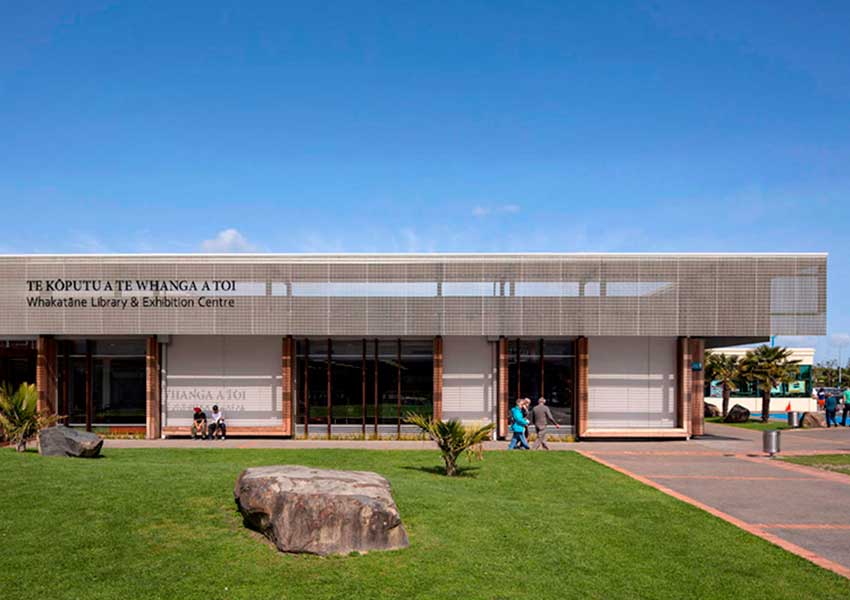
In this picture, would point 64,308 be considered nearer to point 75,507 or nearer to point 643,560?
point 75,507

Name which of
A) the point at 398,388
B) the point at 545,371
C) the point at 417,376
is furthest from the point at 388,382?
the point at 545,371

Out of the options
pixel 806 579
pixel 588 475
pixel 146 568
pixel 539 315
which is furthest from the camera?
pixel 539 315

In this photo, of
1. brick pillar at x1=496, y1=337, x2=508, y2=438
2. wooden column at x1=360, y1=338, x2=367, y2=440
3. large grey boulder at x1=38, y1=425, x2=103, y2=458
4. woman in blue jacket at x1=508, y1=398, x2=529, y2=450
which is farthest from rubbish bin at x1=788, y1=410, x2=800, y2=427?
large grey boulder at x1=38, y1=425, x2=103, y2=458

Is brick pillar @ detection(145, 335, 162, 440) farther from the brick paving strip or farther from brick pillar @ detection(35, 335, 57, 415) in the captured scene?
the brick paving strip

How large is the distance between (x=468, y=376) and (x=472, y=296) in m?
2.88

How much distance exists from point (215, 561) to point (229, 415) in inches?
681

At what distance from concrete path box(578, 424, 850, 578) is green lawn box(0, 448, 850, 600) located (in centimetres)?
89

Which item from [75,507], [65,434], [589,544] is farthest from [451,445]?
[65,434]

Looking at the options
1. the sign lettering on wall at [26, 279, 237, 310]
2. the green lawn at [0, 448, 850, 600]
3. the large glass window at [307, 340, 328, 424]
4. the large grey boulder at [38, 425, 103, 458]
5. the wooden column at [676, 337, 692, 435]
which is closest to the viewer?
the green lawn at [0, 448, 850, 600]

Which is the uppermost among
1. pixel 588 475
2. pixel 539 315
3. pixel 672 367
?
pixel 539 315

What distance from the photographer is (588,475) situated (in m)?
16.1

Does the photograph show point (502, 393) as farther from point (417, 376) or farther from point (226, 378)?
point (226, 378)

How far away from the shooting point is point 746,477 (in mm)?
16766

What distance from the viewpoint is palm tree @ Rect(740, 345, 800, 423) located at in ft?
121
